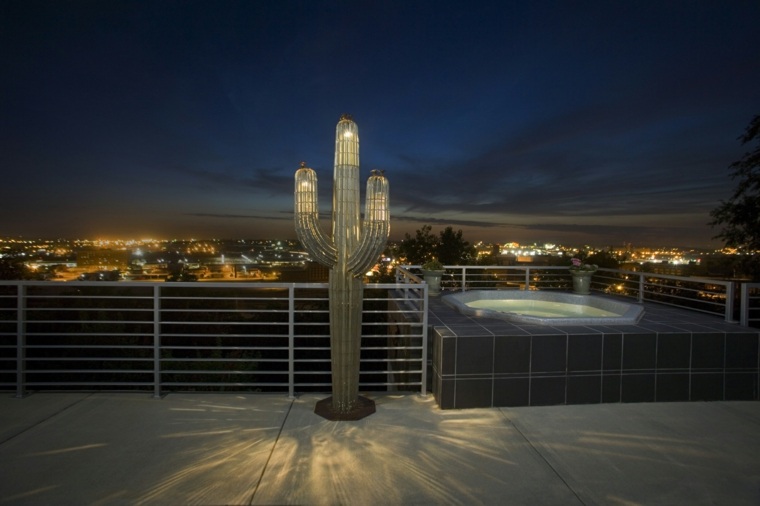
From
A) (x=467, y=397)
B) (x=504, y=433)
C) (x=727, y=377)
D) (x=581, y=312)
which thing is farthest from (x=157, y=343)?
(x=581, y=312)

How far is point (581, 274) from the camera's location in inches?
255

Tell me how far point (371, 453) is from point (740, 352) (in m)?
3.46

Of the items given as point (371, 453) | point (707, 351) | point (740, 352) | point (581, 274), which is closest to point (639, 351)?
point (707, 351)

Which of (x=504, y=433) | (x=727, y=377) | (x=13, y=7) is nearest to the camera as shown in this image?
(x=504, y=433)

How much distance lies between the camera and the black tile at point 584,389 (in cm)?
307

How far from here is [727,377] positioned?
3188mm

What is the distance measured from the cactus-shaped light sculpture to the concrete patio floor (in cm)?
41

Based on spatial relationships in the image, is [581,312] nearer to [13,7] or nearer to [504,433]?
[504,433]

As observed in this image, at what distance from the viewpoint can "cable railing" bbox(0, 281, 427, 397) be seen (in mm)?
2959

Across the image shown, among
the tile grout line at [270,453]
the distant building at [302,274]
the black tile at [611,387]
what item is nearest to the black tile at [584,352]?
the black tile at [611,387]

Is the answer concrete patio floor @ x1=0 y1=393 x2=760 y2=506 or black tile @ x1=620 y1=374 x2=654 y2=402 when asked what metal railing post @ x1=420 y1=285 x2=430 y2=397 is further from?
black tile @ x1=620 y1=374 x2=654 y2=402

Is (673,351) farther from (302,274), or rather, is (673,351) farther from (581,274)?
(302,274)

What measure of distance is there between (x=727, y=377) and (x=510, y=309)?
325 centimetres

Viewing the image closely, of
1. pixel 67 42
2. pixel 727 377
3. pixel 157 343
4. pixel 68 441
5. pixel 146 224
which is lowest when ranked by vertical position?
pixel 68 441
